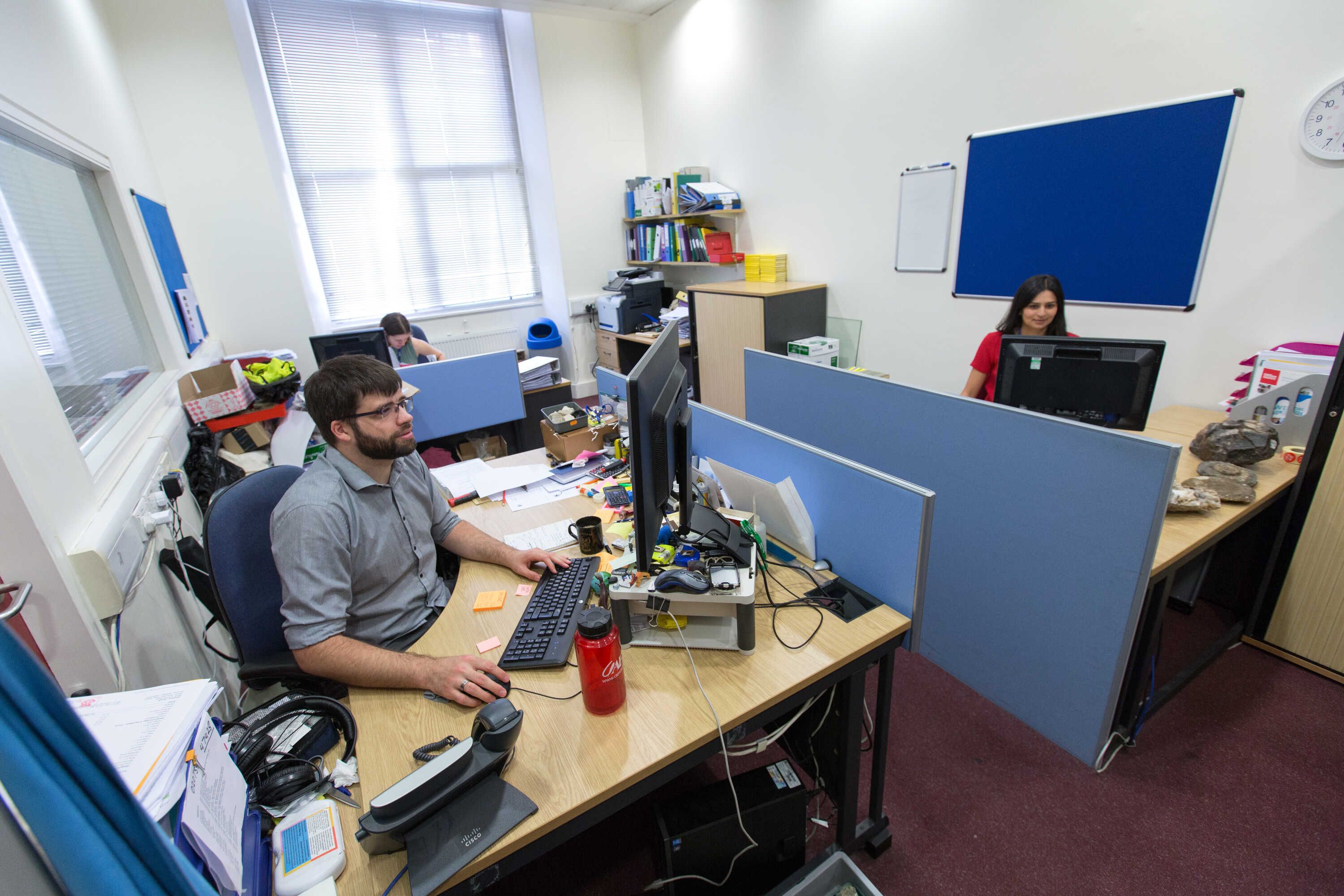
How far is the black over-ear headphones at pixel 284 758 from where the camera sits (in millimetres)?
936

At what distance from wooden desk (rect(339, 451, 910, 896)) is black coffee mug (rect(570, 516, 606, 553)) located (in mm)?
227

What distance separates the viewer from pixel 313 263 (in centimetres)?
491

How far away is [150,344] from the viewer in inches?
109

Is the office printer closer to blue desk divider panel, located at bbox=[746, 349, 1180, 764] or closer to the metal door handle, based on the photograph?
blue desk divider panel, located at bbox=[746, 349, 1180, 764]

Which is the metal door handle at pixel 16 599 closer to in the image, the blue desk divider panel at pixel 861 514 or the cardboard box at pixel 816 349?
the blue desk divider panel at pixel 861 514

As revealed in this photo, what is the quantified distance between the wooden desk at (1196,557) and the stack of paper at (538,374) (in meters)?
2.82

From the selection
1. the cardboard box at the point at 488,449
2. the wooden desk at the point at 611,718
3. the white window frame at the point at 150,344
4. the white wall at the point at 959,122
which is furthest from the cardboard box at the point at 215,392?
the white wall at the point at 959,122

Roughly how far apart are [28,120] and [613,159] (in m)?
4.37

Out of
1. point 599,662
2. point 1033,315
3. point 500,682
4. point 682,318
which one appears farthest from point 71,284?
point 1033,315

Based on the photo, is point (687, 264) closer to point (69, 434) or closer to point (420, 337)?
point (420, 337)

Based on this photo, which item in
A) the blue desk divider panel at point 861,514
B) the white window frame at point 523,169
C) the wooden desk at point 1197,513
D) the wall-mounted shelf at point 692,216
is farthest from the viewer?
the wall-mounted shelf at point 692,216

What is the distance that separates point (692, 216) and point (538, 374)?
2296mm

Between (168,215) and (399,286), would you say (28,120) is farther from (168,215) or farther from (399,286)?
(399,286)

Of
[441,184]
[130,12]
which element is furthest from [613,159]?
[130,12]
